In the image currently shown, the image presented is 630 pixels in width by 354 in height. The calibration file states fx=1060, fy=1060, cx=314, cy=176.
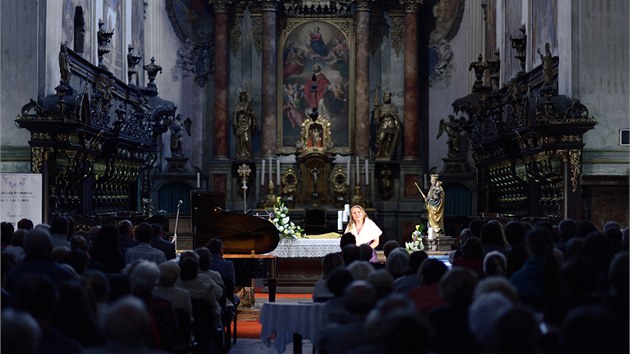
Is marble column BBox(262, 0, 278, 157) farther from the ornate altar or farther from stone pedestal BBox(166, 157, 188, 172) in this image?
stone pedestal BBox(166, 157, 188, 172)

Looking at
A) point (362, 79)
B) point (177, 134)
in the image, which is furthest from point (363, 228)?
point (177, 134)

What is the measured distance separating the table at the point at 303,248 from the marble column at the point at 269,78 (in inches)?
464

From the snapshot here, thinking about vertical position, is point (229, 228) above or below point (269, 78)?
below

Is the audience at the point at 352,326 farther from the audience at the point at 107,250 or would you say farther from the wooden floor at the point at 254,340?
the wooden floor at the point at 254,340

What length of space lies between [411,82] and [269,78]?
4.11m

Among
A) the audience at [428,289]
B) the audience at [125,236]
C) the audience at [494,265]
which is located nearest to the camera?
the audience at [428,289]

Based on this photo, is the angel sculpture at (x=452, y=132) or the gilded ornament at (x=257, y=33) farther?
the gilded ornament at (x=257, y=33)

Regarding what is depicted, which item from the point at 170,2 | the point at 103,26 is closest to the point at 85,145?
the point at 103,26

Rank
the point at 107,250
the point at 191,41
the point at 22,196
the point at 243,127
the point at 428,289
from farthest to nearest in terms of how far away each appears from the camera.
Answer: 1. the point at 191,41
2. the point at 243,127
3. the point at 22,196
4. the point at 107,250
5. the point at 428,289

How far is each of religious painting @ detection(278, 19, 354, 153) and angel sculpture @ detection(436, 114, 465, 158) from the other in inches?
110

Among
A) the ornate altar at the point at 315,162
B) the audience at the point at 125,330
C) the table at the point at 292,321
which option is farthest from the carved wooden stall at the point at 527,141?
the audience at the point at 125,330

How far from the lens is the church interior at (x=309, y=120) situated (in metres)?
18.1

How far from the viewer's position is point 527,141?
20.2m

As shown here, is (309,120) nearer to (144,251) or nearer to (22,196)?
(22,196)
